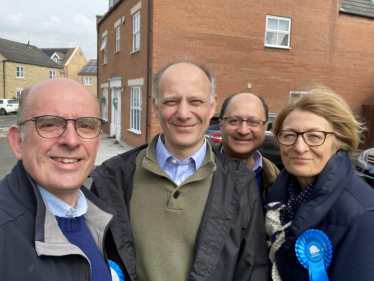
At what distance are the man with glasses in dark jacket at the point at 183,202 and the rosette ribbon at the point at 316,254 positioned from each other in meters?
0.24

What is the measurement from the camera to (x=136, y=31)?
36.0 feet

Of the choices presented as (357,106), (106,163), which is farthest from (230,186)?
(357,106)

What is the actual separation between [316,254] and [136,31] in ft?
35.8

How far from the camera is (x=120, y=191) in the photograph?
1.69 metres

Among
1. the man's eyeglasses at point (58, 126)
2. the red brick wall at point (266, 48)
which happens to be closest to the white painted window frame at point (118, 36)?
the red brick wall at point (266, 48)

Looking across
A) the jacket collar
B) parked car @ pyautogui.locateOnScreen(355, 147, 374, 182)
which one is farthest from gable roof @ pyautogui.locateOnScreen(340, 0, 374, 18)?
the jacket collar

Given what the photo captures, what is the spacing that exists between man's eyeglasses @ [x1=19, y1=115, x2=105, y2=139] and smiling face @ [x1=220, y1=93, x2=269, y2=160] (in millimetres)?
1321

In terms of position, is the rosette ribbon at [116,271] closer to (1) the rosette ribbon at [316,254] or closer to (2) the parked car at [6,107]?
(1) the rosette ribbon at [316,254]

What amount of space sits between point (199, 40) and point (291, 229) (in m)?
8.98

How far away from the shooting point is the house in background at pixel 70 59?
50.3 m

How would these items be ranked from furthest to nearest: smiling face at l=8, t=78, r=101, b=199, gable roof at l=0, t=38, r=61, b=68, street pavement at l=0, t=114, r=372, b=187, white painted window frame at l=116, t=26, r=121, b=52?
gable roof at l=0, t=38, r=61, b=68
white painted window frame at l=116, t=26, r=121, b=52
street pavement at l=0, t=114, r=372, b=187
smiling face at l=8, t=78, r=101, b=199

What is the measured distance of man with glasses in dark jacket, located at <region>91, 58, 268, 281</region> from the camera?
5.12 feet

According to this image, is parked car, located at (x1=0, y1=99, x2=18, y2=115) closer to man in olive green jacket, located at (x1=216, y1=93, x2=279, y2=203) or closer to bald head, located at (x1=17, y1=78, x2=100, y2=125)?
man in olive green jacket, located at (x1=216, y1=93, x2=279, y2=203)

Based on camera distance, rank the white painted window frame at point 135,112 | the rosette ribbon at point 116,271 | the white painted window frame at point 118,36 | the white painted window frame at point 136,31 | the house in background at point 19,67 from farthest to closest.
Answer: the house in background at point 19,67 → the white painted window frame at point 118,36 → the white painted window frame at point 135,112 → the white painted window frame at point 136,31 → the rosette ribbon at point 116,271
